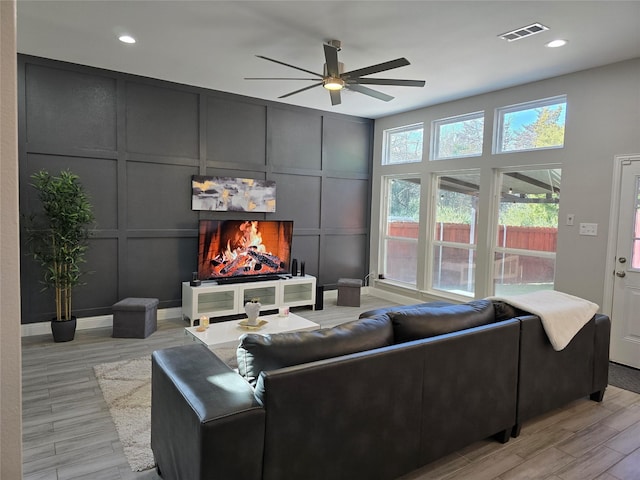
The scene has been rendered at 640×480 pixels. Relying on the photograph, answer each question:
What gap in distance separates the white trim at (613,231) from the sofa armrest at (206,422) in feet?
12.8

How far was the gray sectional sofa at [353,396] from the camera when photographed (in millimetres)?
1624

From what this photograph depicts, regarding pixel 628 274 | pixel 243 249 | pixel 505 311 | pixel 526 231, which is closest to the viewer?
pixel 505 311

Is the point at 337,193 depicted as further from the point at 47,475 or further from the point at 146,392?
the point at 47,475

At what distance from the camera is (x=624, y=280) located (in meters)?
4.00

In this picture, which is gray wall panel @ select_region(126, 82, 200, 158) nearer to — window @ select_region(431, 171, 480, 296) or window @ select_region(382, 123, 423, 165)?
window @ select_region(382, 123, 423, 165)

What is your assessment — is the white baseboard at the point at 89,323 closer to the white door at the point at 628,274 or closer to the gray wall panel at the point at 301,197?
the gray wall panel at the point at 301,197

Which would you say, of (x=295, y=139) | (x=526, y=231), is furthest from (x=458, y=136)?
(x=295, y=139)

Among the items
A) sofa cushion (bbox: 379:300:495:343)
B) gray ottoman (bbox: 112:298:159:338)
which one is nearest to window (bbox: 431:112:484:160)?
sofa cushion (bbox: 379:300:495:343)

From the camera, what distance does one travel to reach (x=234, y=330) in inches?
139

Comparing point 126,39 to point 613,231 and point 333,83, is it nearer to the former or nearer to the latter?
point 333,83

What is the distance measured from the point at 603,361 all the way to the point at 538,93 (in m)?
3.03

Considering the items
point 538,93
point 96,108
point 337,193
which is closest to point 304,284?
point 337,193

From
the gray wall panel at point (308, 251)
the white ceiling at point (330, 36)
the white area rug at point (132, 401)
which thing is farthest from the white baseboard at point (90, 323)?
the white ceiling at point (330, 36)

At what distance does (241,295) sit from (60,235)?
2.08 meters
